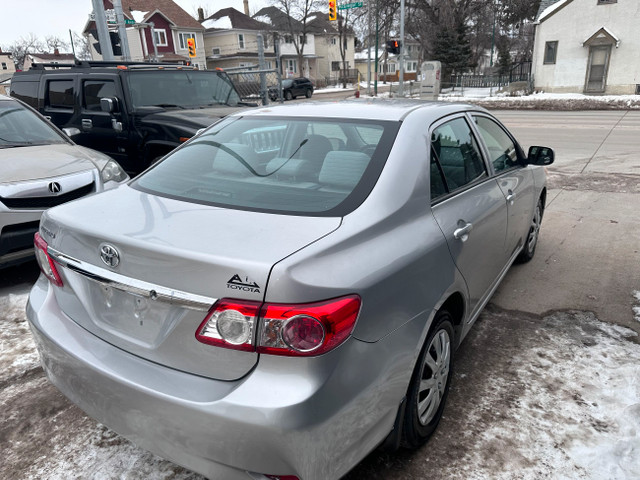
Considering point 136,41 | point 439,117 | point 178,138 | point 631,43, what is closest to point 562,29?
point 631,43

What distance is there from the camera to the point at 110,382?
1.89 metres

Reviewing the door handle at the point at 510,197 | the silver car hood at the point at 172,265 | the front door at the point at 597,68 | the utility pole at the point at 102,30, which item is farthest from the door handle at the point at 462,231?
the front door at the point at 597,68

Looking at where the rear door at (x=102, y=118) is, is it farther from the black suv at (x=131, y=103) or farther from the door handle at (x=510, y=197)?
the door handle at (x=510, y=197)

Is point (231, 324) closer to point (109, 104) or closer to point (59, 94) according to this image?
point (109, 104)

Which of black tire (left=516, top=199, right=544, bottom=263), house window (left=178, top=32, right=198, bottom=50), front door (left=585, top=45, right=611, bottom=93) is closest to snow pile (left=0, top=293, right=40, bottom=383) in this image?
black tire (left=516, top=199, right=544, bottom=263)

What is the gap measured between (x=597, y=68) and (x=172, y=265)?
3352cm

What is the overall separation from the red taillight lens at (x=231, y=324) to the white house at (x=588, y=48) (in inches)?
1283

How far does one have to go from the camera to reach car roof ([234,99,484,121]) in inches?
106

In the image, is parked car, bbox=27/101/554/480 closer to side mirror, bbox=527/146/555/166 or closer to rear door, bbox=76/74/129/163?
side mirror, bbox=527/146/555/166

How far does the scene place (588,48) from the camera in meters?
28.8

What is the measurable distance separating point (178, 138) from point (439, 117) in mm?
4372

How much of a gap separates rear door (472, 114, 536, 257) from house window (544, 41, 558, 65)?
3053 centimetres

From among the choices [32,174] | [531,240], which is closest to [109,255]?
[32,174]

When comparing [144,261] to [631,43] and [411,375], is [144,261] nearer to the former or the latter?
[411,375]
